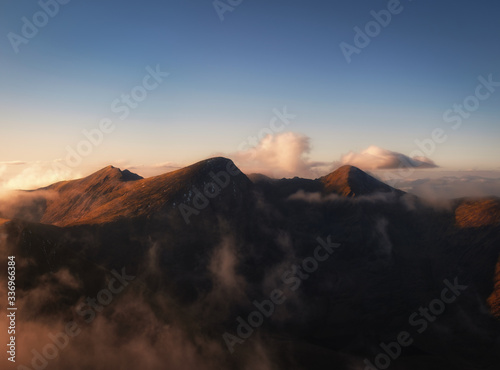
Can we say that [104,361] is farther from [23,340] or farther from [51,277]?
[51,277]

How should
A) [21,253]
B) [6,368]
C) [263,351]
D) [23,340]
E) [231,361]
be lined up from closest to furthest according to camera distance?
[6,368]
[23,340]
[21,253]
[231,361]
[263,351]

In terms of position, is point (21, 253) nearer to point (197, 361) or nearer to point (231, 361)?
point (197, 361)

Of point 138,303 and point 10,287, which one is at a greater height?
point 10,287

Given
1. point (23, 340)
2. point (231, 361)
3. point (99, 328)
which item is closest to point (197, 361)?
point (231, 361)

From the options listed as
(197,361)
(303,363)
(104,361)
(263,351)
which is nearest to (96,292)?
(104,361)

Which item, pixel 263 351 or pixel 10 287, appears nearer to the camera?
pixel 10 287

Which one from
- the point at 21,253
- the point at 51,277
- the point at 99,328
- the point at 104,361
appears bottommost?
the point at 104,361

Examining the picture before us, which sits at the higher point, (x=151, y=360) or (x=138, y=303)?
(x=138, y=303)

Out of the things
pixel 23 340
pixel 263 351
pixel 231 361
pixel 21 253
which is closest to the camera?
pixel 23 340

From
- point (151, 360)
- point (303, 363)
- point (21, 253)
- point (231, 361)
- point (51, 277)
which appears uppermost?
point (21, 253)
